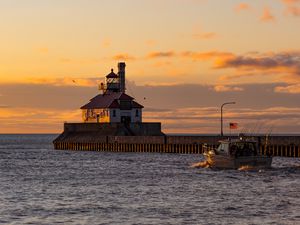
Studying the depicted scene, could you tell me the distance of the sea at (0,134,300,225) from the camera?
36.8 meters

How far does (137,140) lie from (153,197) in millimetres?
69287

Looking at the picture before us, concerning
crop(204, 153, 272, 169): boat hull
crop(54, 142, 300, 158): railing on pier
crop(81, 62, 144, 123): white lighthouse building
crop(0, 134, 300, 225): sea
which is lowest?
crop(0, 134, 300, 225): sea

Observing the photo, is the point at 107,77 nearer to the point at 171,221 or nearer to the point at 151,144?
the point at 151,144

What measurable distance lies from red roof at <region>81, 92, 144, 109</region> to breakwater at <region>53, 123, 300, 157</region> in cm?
356

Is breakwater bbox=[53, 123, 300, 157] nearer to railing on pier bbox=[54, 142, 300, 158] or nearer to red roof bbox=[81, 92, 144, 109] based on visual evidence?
railing on pier bbox=[54, 142, 300, 158]

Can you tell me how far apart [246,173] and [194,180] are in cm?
644

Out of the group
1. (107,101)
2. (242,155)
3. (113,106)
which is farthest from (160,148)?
(242,155)

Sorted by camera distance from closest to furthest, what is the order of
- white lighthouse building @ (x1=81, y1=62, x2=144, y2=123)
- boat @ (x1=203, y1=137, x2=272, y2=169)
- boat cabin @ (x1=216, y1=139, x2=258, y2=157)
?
1. boat @ (x1=203, y1=137, x2=272, y2=169)
2. boat cabin @ (x1=216, y1=139, x2=258, y2=157)
3. white lighthouse building @ (x1=81, y1=62, x2=144, y2=123)

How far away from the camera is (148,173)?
222 ft

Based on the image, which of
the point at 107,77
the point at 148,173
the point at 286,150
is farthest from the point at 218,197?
the point at 107,77

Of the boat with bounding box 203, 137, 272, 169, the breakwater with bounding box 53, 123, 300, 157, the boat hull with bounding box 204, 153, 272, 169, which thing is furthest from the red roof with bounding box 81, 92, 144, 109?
the boat with bounding box 203, 137, 272, 169

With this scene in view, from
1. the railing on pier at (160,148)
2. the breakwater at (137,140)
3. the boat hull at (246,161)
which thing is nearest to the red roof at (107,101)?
the breakwater at (137,140)

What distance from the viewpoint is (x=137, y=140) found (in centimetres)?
11506

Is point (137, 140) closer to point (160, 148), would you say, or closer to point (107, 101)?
A: point (160, 148)
